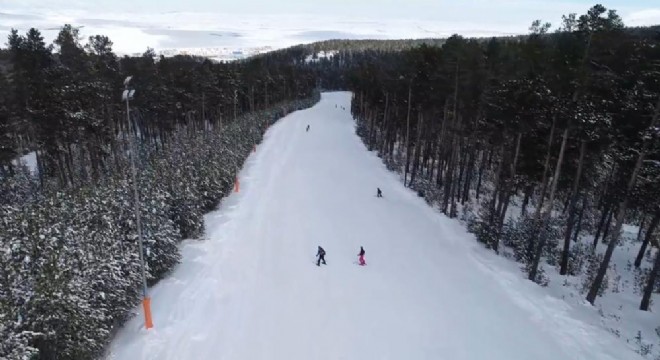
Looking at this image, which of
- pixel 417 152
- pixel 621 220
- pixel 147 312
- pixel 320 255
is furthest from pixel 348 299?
pixel 417 152

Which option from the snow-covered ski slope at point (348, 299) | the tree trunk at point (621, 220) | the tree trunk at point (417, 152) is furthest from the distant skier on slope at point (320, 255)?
the tree trunk at point (417, 152)

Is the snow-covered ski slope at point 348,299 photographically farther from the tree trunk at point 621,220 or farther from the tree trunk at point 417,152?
the tree trunk at point 417,152

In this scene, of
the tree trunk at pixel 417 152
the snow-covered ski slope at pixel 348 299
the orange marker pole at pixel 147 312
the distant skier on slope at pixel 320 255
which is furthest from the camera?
the tree trunk at pixel 417 152

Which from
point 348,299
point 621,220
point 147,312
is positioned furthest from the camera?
point 348,299

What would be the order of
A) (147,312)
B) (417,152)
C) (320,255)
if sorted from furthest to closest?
(417,152) → (320,255) → (147,312)

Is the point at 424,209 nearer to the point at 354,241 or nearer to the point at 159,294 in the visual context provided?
the point at 354,241

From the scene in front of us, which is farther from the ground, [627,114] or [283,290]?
[627,114]

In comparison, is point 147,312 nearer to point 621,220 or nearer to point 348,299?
point 348,299

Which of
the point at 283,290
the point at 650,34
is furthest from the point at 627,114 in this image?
the point at 283,290

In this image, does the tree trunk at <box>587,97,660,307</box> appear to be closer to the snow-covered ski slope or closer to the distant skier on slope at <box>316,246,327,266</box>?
the snow-covered ski slope
